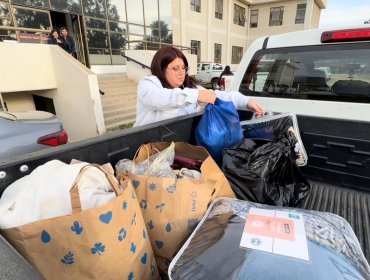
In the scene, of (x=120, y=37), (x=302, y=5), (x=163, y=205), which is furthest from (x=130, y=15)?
(x=302, y=5)

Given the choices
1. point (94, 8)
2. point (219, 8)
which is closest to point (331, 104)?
point (94, 8)

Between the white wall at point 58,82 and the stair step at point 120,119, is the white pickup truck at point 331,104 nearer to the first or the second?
the white wall at point 58,82

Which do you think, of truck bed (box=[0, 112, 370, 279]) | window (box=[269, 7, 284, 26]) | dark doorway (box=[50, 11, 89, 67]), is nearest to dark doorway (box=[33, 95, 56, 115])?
dark doorway (box=[50, 11, 89, 67])

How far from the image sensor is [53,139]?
9.32 ft

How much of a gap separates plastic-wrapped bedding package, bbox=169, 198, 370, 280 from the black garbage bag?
27 centimetres

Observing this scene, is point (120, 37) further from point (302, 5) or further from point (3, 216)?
point (302, 5)

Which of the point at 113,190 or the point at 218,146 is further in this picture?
the point at 218,146

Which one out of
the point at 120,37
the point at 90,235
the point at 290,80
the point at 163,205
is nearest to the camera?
the point at 90,235

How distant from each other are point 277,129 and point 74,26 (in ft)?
41.6

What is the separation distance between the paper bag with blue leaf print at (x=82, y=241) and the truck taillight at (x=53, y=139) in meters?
2.20

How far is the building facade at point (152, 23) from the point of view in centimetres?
1001

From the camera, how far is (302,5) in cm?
2336

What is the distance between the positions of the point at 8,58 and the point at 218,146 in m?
6.43

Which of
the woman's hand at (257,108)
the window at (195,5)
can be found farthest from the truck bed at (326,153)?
the window at (195,5)
